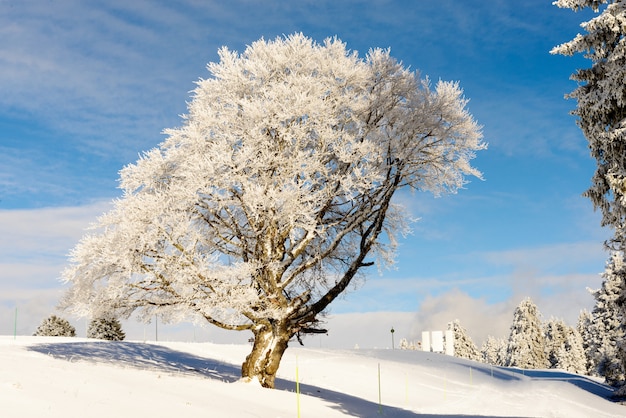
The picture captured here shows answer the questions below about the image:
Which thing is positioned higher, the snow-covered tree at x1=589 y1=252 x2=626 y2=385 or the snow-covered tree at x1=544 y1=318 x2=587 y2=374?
the snow-covered tree at x1=589 y1=252 x2=626 y2=385

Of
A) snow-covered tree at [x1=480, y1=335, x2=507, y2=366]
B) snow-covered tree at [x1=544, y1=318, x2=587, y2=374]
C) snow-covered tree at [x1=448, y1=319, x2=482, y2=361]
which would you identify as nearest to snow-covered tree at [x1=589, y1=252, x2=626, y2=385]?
snow-covered tree at [x1=544, y1=318, x2=587, y2=374]

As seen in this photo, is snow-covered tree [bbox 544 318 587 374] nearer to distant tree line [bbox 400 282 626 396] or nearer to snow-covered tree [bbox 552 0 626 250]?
distant tree line [bbox 400 282 626 396]

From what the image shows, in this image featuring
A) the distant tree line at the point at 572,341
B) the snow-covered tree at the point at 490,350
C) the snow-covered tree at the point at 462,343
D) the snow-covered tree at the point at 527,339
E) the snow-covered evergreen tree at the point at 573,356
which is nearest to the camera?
the distant tree line at the point at 572,341

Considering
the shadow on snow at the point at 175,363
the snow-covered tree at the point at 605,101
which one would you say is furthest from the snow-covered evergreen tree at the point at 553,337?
the snow-covered tree at the point at 605,101

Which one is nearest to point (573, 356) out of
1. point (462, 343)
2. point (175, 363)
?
point (462, 343)

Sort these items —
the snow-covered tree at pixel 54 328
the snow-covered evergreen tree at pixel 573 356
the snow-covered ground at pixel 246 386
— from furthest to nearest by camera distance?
the snow-covered evergreen tree at pixel 573 356
the snow-covered tree at pixel 54 328
the snow-covered ground at pixel 246 386

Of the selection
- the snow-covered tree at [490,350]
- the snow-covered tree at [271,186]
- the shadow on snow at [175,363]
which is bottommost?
the snow-covered tree at [490,350]

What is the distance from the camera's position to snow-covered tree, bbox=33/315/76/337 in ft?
134

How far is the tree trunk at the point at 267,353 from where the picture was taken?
18.9 m

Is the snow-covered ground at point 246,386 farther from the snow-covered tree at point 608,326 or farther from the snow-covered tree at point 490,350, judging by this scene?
the snow-covered tree at point 490,350

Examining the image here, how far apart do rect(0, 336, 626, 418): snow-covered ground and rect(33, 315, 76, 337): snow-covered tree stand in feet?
38.4

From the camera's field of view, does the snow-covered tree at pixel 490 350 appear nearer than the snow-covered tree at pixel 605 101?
No

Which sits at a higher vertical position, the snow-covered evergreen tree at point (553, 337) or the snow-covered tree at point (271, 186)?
the snow-covered tree at point (271, 186)

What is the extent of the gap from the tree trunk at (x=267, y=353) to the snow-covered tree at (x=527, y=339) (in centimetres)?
6562
